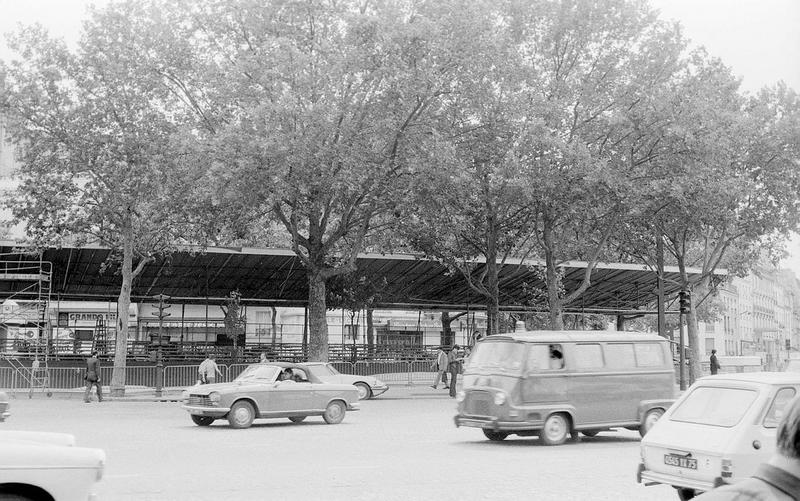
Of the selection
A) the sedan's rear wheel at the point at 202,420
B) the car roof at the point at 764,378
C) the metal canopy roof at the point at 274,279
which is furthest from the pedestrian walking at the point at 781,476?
the metal canopy roof at the point at 274,279

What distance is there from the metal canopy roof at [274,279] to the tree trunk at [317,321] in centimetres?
399

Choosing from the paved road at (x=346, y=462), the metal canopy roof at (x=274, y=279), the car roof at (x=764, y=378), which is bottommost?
the paved road at (x=346, y=462)

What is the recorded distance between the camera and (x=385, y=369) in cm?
4128

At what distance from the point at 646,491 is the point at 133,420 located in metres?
15.1

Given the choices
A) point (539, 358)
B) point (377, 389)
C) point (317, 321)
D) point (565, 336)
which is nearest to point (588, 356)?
point (565, 336)

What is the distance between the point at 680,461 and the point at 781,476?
854 centimetres

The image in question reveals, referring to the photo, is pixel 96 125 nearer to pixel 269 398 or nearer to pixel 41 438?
pixel 269 398

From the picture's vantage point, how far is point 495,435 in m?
18.1

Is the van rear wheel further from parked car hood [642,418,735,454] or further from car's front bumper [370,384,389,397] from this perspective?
car's front bumper [370,384,389,397]

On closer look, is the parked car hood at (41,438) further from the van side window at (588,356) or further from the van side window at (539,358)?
the van side window at (588,356)

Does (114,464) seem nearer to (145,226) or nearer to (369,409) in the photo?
(369,409)

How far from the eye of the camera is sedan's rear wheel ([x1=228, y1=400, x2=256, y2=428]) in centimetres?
2064

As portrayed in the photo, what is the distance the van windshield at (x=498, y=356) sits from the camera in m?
17.3

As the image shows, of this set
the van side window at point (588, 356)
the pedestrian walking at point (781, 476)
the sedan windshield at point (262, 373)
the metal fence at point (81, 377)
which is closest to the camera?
the pedestrian walking at point (781, 476)
